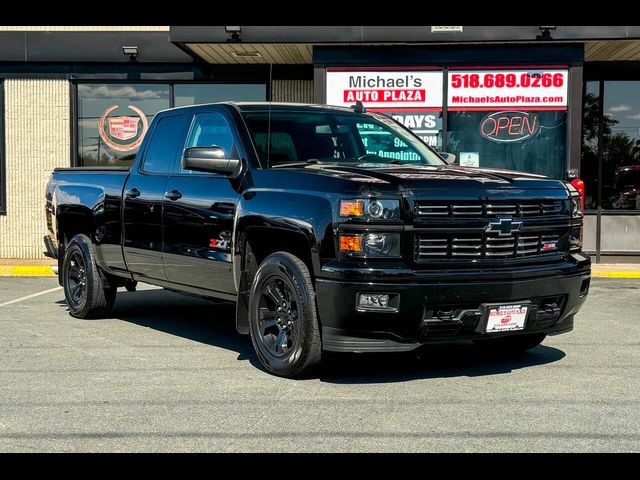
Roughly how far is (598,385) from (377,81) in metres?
8.94

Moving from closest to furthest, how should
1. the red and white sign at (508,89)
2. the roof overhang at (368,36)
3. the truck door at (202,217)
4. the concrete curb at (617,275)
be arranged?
1. the truck door at (202,217)
2. the concrete curb at (617,275)
3. the roof overhang at (368,36)
4. the red and white sign at (508,89)

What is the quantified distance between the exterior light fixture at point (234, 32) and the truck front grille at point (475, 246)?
8.12 metres

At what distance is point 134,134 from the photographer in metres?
15.6

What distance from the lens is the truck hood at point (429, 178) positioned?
5863mm

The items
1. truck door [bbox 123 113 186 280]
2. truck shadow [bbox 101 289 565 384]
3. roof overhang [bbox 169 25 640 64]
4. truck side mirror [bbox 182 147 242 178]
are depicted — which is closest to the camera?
truck shadow [bbox 101 289 565 384]

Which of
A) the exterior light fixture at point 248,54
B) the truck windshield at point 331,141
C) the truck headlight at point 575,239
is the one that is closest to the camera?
the truck headlight at point 575,239

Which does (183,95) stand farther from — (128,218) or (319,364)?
(319,364)

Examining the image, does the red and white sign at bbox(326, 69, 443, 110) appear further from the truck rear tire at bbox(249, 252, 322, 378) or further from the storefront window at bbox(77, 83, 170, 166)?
the truck rear tire at bbox(249, 252, 322, 378)

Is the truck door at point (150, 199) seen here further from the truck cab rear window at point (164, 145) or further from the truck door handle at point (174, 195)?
the truck door handle at point (174, 195)

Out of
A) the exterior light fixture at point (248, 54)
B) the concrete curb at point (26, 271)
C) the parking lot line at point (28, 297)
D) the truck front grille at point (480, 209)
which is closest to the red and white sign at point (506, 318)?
the truck front grille at point (480, 209)

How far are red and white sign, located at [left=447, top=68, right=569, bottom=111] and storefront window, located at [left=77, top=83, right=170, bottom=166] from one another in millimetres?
4883

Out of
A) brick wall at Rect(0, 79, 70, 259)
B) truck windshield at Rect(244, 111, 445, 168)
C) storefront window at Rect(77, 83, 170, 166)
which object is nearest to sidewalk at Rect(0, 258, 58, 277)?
brick wall at Rect(0, 79, 70, 259)

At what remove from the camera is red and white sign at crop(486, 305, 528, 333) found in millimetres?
5930
